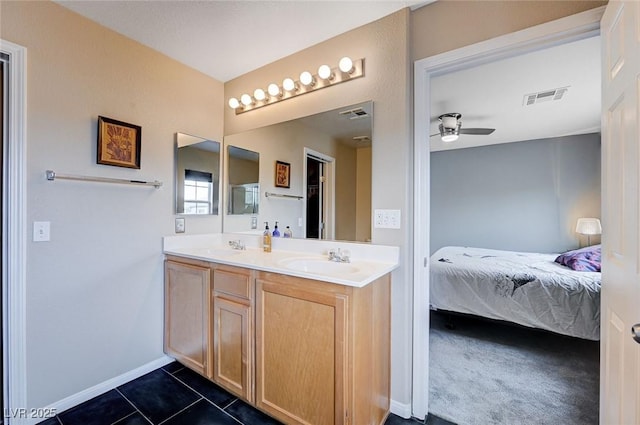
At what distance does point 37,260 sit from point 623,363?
8.90 feet

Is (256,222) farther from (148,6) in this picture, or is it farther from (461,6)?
(461,6)

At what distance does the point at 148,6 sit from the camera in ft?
5.49

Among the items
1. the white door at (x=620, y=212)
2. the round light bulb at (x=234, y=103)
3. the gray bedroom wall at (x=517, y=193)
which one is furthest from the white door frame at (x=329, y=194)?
the gray bedroom wall at (x=517, y=193)

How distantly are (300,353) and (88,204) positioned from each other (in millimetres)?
1618

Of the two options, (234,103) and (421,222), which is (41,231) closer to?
(234,103)

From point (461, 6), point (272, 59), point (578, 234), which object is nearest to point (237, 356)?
point (272, 59)

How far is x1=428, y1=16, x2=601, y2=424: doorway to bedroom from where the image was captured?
1.92m

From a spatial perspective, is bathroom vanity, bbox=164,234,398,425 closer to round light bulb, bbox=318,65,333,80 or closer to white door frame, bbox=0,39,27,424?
white door frame, bbox=0,39,27,424

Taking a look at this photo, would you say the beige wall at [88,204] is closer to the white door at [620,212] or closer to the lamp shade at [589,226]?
the white door at [620,212]

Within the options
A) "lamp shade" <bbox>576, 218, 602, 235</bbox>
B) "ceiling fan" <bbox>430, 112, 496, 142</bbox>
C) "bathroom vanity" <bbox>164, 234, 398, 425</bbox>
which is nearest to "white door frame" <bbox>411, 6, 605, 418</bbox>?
"bathroom vanity" <bbox>164, 234, 398, 425</bbox>

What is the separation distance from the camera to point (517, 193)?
4.54m

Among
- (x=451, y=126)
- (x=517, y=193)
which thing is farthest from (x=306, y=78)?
(x=517, y=193)

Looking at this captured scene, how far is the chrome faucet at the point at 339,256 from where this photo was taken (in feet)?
5.83

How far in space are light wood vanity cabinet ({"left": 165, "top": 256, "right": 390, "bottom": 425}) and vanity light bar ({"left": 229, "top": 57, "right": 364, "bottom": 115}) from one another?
133 cm
